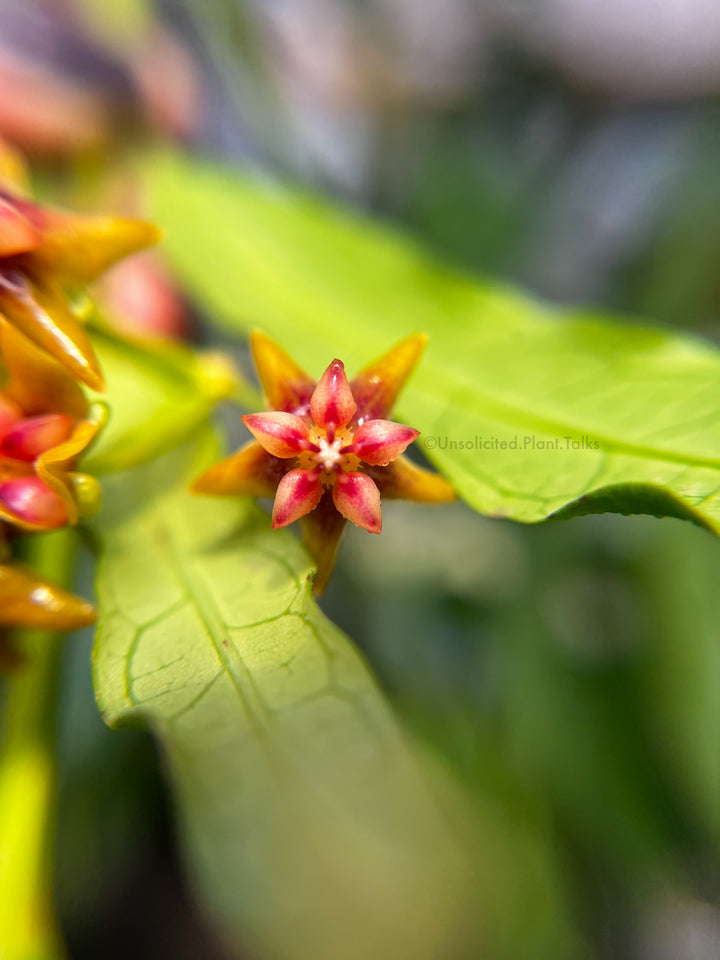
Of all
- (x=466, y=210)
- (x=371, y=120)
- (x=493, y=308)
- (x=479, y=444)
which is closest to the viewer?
(x=479, y=444)

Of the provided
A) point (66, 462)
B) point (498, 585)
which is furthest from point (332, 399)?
point (498, 585)

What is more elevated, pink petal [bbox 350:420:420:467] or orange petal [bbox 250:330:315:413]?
orange petal [bbox 250:330:315:413]

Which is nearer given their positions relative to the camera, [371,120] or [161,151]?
[161,151]

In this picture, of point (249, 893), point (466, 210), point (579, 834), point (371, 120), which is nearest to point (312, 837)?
point (249, 893)

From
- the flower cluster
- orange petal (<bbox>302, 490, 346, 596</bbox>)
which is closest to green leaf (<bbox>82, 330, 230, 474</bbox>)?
the flower cluster

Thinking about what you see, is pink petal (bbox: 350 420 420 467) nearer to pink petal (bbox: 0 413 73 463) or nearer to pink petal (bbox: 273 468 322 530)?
pink petal (bbox: 273 468 322 530)

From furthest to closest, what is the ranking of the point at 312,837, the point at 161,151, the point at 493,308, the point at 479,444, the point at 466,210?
the point at 466,210 < the point at 161,151 < the point at 493,308 < the point at 479,444 < the point at 312,837

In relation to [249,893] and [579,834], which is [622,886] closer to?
[579,834]
